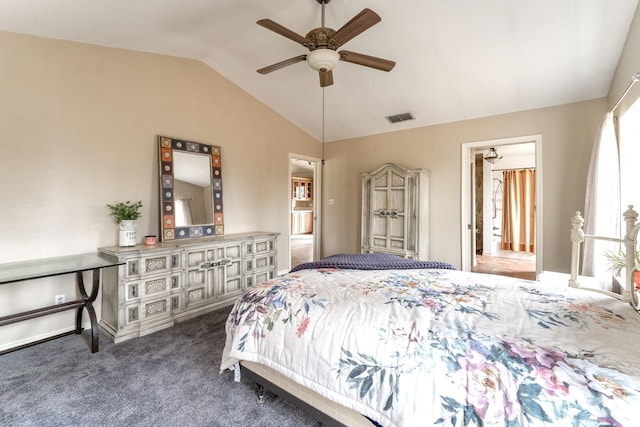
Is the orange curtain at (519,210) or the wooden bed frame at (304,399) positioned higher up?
the orange curtain at (519,210)

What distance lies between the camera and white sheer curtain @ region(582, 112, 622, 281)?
2.62m

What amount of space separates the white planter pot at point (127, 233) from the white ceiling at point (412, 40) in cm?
178

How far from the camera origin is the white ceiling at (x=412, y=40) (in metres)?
2.33

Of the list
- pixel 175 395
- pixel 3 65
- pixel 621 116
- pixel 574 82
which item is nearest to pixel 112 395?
pixel 175 395

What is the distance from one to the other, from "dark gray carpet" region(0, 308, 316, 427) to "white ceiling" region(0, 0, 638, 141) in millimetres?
2714

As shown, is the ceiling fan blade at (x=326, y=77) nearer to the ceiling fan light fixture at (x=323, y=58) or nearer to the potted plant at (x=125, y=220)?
the ceiling fan light fixture at (x=323, y=58)

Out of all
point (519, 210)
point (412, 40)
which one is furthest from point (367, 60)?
point (519, 210)

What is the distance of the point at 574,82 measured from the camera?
3.01 meters

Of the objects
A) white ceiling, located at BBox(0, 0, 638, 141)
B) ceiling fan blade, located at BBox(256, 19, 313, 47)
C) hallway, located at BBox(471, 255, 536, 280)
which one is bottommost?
hallway, located at BBox(471, 255, 536, 280)

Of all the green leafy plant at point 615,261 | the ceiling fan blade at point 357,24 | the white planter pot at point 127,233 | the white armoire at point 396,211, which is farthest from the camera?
the white armoire at point 396,211

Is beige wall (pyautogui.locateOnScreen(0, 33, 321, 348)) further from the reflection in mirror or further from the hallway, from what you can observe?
the hallway

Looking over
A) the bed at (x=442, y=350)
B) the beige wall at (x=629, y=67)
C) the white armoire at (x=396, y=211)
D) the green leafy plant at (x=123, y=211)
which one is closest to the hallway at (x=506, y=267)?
the white armoire at (x=396, y=211)

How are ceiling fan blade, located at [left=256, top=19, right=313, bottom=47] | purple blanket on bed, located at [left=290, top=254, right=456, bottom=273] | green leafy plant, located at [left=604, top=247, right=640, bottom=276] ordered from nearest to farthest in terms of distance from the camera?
ceiling fan blade, located at [left=256, top=19, right=313, bottom=47] < purple blanket on bed, located at [left=290, top=254, right=456, bottom=273] < green leafy plant, located at [left=604, top=247, right=640, bottom=276]

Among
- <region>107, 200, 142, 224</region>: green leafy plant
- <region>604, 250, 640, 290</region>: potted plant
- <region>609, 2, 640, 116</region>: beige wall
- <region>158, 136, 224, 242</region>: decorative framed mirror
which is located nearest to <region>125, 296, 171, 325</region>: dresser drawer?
<region>158, 136, 224, 242</region>: decorative framed mirror
